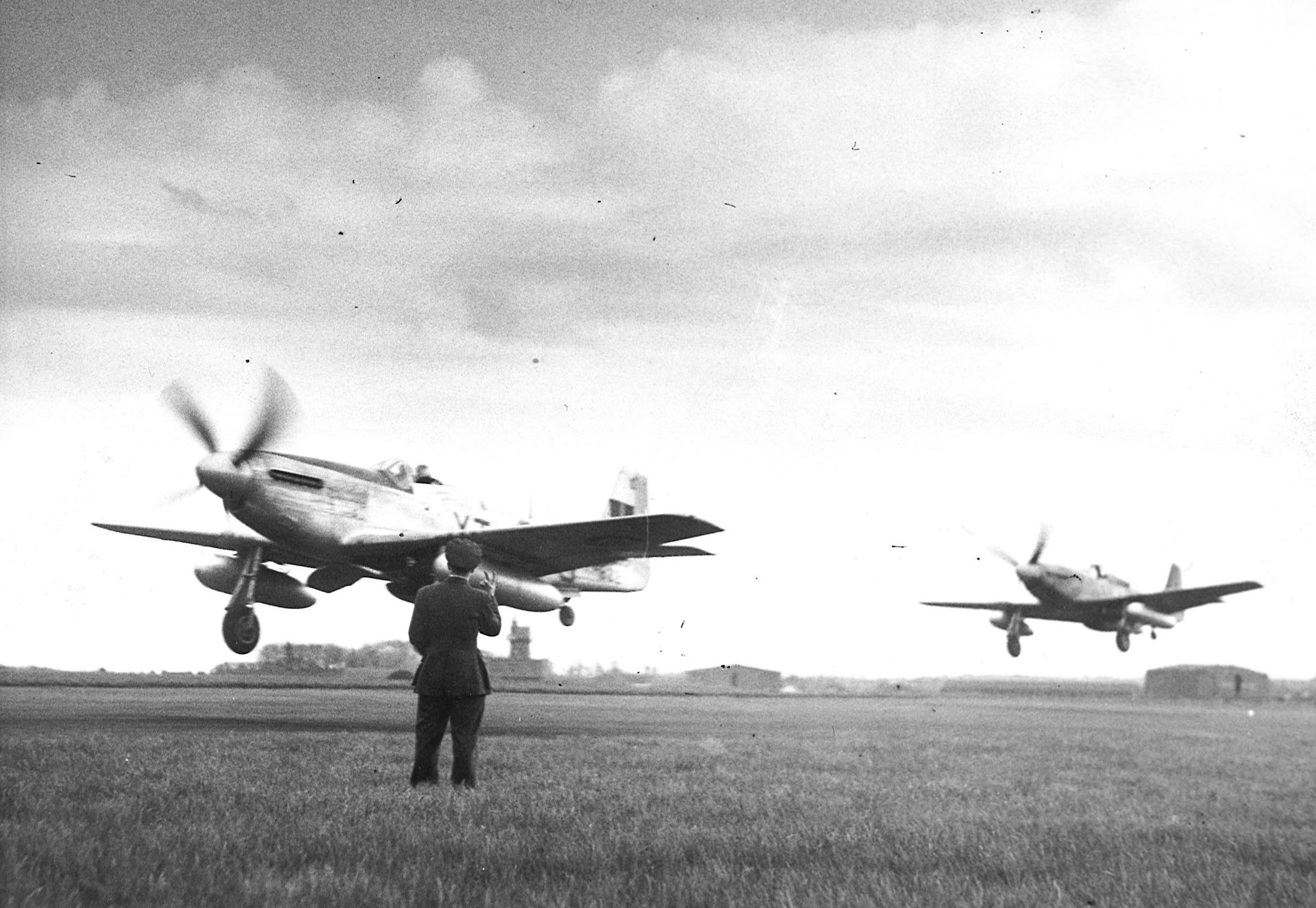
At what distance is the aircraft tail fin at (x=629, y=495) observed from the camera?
17500mm

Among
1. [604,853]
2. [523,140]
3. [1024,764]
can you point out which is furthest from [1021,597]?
[604,853]

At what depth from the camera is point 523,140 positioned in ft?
32.6

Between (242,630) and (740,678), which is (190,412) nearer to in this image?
(242,630)

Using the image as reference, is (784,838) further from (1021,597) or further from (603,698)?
(1021,597)

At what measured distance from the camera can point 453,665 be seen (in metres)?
6.40

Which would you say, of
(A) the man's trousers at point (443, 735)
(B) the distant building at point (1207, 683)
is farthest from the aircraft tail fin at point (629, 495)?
(A) the man's trousers at point (443, 735)

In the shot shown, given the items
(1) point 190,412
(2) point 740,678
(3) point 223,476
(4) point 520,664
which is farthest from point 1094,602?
(1) point 190,412

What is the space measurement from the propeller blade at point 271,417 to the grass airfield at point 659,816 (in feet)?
11.7

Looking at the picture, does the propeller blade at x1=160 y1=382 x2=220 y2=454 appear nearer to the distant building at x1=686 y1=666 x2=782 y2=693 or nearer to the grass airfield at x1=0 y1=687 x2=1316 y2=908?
the grass airfield at x1=0 y1=687 x2=1316 y2=908

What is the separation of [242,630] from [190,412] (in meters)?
2.79

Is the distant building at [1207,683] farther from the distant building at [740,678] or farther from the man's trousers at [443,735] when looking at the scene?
the man's trousers at [443,735]

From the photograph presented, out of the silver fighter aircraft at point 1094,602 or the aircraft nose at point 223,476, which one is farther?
the aircraft nose at point 223,476

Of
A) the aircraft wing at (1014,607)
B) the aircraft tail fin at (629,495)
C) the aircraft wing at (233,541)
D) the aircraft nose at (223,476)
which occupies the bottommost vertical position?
the aircraft wing at (1014,607)

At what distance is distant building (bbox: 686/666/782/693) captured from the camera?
38.7ft
